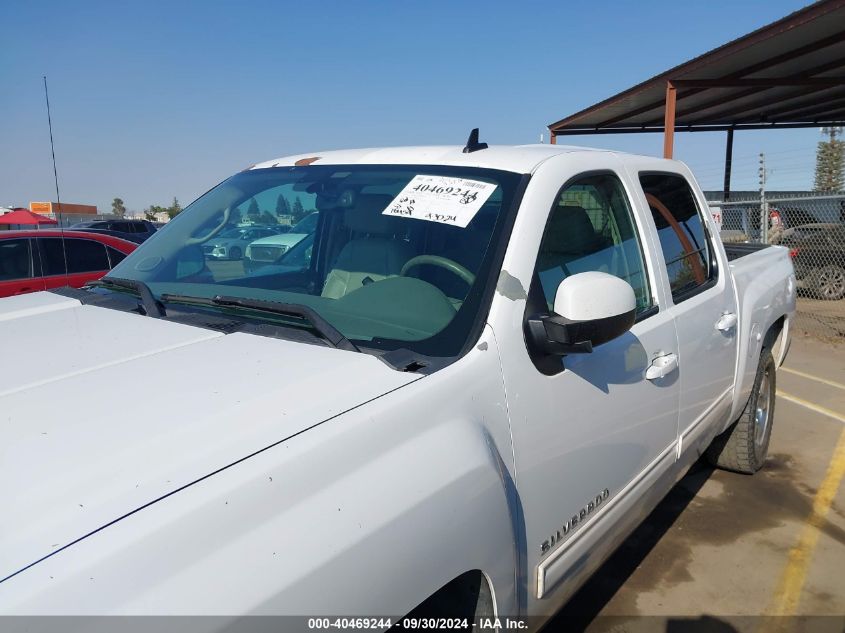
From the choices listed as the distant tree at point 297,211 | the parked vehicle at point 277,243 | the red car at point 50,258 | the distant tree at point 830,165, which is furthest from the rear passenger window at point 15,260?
the distant tree at point 830,165

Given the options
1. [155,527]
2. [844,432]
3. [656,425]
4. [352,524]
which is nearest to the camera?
[155,527]

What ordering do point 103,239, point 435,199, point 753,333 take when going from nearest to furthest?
point 435,199
point 753,333
point 103,239

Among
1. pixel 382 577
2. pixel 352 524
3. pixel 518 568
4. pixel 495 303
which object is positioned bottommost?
pixel 518 568

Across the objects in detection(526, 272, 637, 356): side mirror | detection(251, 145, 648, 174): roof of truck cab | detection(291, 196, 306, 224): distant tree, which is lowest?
detection(526, 272, 637, 356): side mirror

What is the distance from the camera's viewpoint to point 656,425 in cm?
243

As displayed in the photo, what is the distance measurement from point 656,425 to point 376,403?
141 cm

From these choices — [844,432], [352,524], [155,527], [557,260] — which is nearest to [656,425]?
[557,260]

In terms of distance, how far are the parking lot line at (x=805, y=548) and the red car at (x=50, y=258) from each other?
22.2 ft

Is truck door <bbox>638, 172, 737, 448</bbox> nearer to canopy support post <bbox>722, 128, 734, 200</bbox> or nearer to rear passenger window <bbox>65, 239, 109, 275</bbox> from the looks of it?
rear passenger window <bbox>65, 239, 109, 275</bbox>

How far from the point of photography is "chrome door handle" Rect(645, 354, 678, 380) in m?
2.34

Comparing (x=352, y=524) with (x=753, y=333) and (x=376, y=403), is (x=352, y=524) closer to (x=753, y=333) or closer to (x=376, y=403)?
(x=376, y=403)

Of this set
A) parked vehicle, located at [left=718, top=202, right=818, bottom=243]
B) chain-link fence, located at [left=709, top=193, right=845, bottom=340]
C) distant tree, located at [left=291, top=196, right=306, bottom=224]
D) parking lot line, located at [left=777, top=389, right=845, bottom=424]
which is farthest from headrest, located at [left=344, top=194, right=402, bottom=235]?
parked vehicle, located at [left=718, top=202, right=818, bottom=243]

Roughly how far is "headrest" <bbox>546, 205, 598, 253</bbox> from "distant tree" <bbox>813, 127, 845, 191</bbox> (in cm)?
6014

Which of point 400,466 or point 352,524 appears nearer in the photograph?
point 352,524
